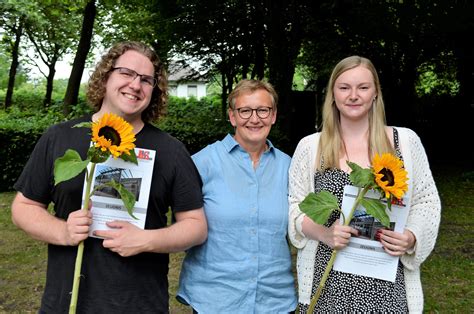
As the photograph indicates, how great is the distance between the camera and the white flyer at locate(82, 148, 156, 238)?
2.22 m

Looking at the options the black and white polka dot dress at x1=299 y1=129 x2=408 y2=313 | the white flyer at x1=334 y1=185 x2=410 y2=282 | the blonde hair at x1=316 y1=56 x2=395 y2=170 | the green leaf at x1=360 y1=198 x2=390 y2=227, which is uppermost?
the blonde hair at x1=316 y1=56 x2=395 y2=170

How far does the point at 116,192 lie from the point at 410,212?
1.41 metres

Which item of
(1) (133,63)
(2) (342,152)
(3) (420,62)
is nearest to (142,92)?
(1) (133,63)

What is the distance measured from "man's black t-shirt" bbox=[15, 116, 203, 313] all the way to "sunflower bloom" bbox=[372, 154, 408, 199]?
903mm

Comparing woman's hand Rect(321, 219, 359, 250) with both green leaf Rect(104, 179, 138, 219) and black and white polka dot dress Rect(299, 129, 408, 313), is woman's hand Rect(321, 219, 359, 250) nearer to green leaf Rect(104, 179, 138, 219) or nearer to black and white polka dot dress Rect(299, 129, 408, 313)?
black and white polka dot dress Rect(299, 129, 408, 313)

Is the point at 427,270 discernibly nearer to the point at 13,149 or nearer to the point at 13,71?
the point at 13,149

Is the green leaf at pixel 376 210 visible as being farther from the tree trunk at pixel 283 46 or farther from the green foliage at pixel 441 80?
the green foliage at pixel 441 80

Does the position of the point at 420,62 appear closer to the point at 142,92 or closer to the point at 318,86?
the point at 318,86

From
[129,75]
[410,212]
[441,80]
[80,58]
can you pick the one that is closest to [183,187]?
[129,75]

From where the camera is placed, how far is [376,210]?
220cm

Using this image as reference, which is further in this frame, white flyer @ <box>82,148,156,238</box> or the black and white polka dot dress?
the black and white polka dot dress

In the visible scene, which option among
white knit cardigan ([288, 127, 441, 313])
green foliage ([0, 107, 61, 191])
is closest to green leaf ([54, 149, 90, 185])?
white knit cardigan ([288, 127, 441, 313])

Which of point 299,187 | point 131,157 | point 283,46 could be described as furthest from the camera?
point 283,46

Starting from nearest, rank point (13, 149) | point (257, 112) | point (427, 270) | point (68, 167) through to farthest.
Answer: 1. point (68, 167)
2. point (257, 112)
3. point (427, 270)
4. point (13, 149)
